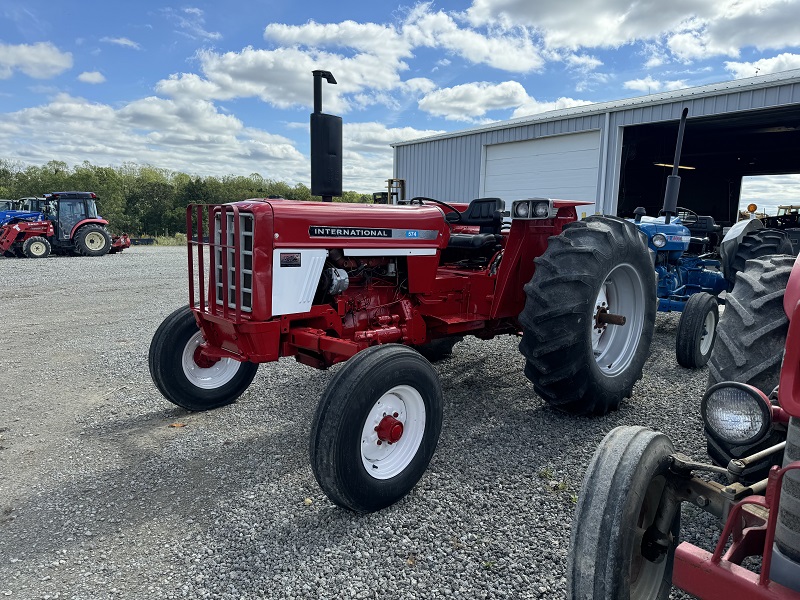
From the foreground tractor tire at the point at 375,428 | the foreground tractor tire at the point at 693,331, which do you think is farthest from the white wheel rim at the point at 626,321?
the foreground tractor tire at the point at 375,428

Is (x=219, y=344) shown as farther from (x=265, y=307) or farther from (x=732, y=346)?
(x=732, y=346)

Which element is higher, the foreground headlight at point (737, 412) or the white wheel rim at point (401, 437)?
the foreground headlight at point (737, 412)

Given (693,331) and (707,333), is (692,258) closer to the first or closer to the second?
(707,333)

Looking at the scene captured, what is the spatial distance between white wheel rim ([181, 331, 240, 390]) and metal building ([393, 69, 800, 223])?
9383 mm

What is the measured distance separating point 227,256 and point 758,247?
5.41 metres

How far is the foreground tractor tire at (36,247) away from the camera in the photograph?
16844mm

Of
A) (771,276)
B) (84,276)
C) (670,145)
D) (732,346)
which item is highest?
(670,145)

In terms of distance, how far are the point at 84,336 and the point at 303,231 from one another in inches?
181

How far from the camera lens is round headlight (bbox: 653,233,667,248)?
6005 mm

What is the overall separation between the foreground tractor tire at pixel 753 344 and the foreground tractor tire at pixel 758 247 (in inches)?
143

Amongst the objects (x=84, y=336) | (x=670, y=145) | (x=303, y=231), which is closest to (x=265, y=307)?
(x=303, y=231)

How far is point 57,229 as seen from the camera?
17469 mm

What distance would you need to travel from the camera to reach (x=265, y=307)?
290 centimetres

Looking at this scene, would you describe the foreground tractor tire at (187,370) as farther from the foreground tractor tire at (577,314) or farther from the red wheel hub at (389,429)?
the foreground tractor tire at (577,314)
